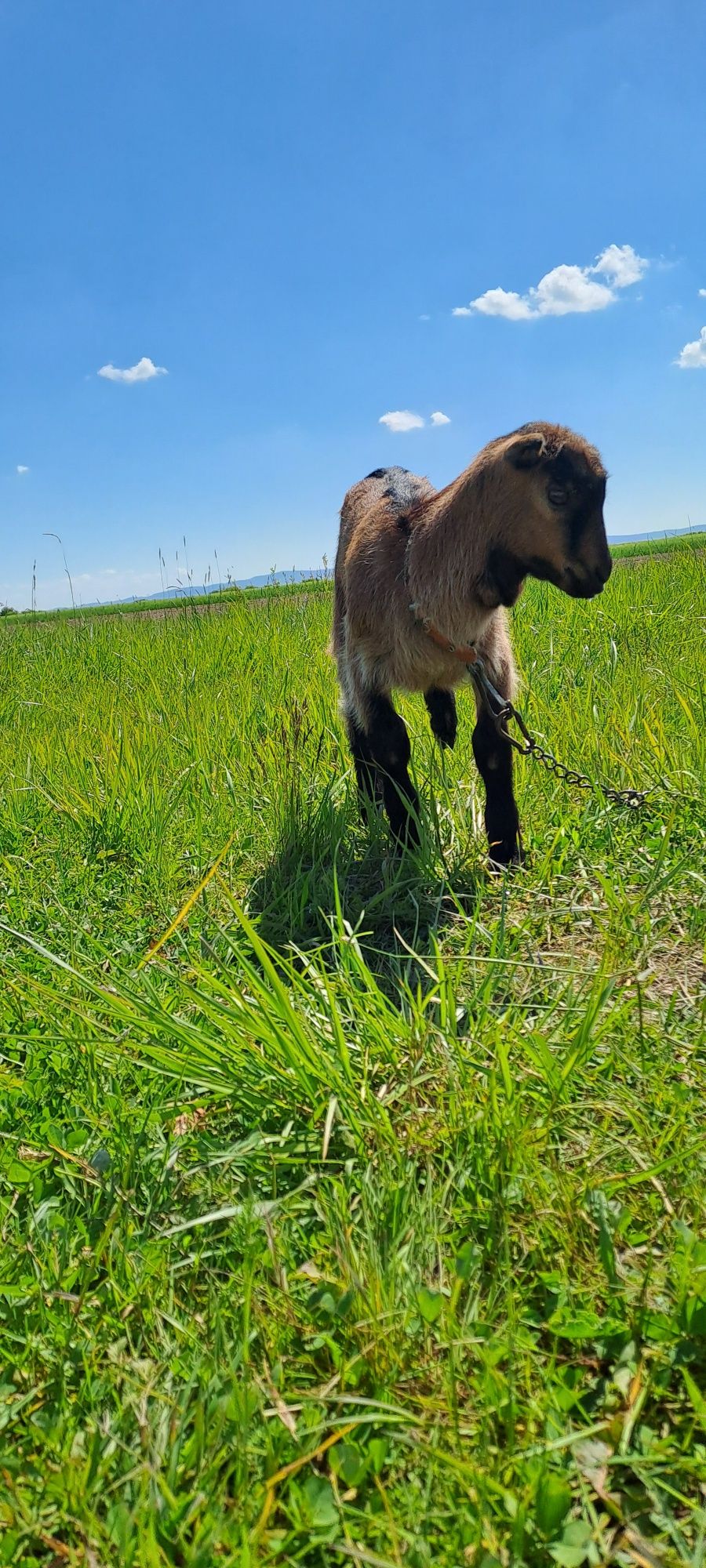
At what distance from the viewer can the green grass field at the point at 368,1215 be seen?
3.57ft

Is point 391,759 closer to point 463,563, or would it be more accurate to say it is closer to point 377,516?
point 463,563

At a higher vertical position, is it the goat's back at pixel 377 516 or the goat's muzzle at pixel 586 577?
the goat's back at pixel 377 516

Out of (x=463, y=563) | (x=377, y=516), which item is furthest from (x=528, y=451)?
(x=377, y=516)

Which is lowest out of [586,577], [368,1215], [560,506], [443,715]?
[368,1215]

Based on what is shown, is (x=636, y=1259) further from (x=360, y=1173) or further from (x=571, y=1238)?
(x=360, y=1173)

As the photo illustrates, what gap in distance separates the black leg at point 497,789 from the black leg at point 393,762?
0.26m

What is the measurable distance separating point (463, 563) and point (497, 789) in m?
0.75

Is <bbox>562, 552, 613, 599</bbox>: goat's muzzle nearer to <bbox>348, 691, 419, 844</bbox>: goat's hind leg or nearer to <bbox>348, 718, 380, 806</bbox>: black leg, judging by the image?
<bbox>348, 691, 419, 844</bbox>: goat's hind leg

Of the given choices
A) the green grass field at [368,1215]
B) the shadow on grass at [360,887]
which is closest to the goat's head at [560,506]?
the green grass field at [368,1215]

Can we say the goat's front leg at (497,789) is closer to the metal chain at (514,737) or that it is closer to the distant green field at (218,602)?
the metal chain at (514,737)

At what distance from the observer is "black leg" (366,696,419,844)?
316cm

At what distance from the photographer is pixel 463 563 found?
2.86m

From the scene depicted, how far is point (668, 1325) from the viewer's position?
4.10 ft

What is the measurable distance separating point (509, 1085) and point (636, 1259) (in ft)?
1.11
